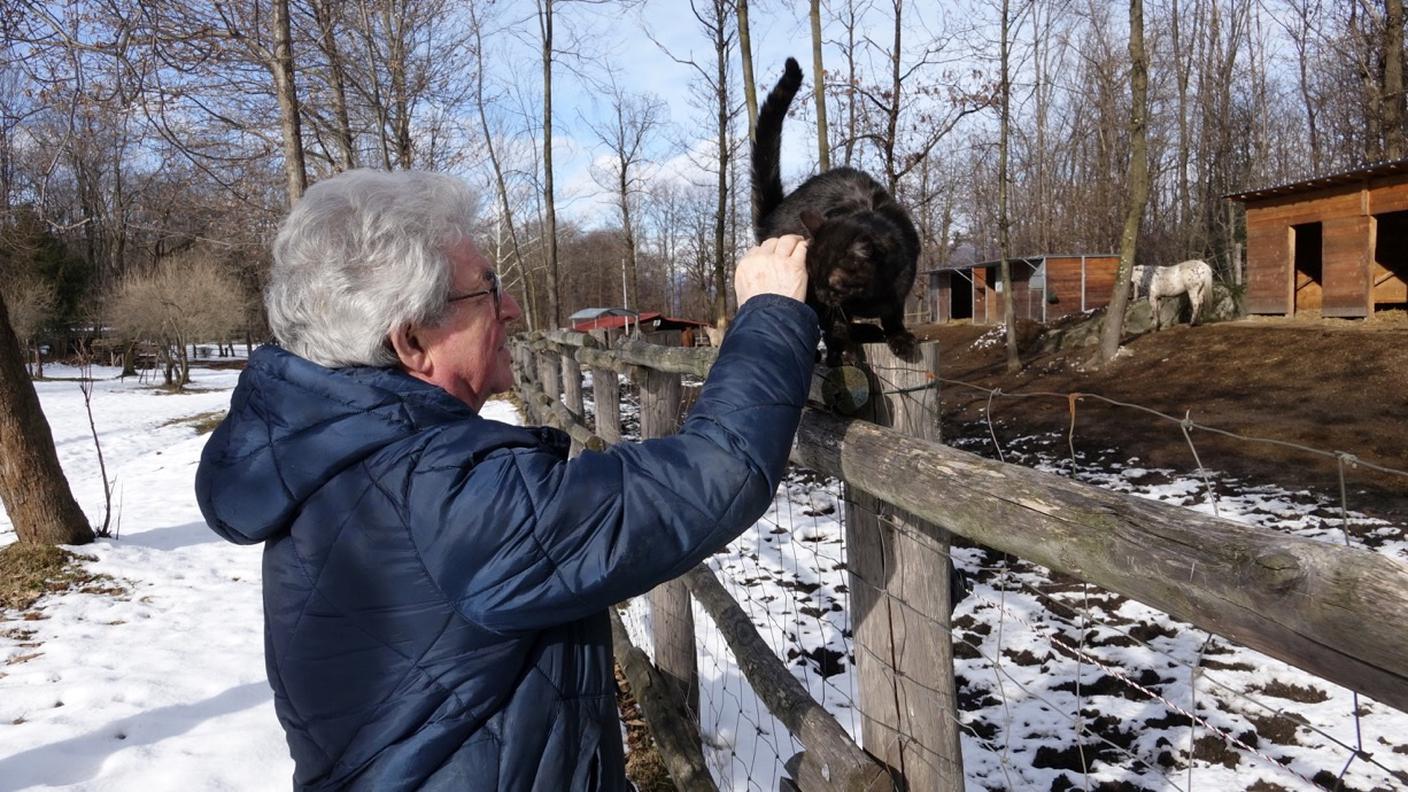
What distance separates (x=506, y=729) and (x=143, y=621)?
16.0 feet

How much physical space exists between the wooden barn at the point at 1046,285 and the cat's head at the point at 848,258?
20955 millimetres

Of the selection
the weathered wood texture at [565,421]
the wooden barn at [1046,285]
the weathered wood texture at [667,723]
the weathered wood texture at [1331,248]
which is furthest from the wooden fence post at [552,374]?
the wooden barn at [1046,285]

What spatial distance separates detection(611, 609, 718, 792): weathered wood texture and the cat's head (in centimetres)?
128

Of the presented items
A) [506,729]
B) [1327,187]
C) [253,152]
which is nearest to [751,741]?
[506,729]

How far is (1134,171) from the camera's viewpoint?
1420 centimetres

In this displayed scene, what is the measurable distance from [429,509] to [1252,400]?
12.4 m

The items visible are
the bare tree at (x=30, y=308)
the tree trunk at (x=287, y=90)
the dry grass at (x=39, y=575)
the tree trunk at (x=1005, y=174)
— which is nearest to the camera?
the dry grass at (x=39, y=575)

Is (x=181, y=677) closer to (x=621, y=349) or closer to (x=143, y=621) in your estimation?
→ (x=143, y=621)

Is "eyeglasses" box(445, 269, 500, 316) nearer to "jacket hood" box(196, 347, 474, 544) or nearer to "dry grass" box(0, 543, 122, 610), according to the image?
"jacket hood" box(196, 347, 474, 544)

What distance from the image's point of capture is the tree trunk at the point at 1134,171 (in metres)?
13.7

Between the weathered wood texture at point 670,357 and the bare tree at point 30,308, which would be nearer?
the weathered wood texture at point 670,357

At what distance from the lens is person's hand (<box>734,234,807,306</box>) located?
4.61ft

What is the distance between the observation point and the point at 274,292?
134cm

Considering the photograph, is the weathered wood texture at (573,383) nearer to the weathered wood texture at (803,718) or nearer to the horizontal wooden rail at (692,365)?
the horizontal wooden rail at (692,365)
